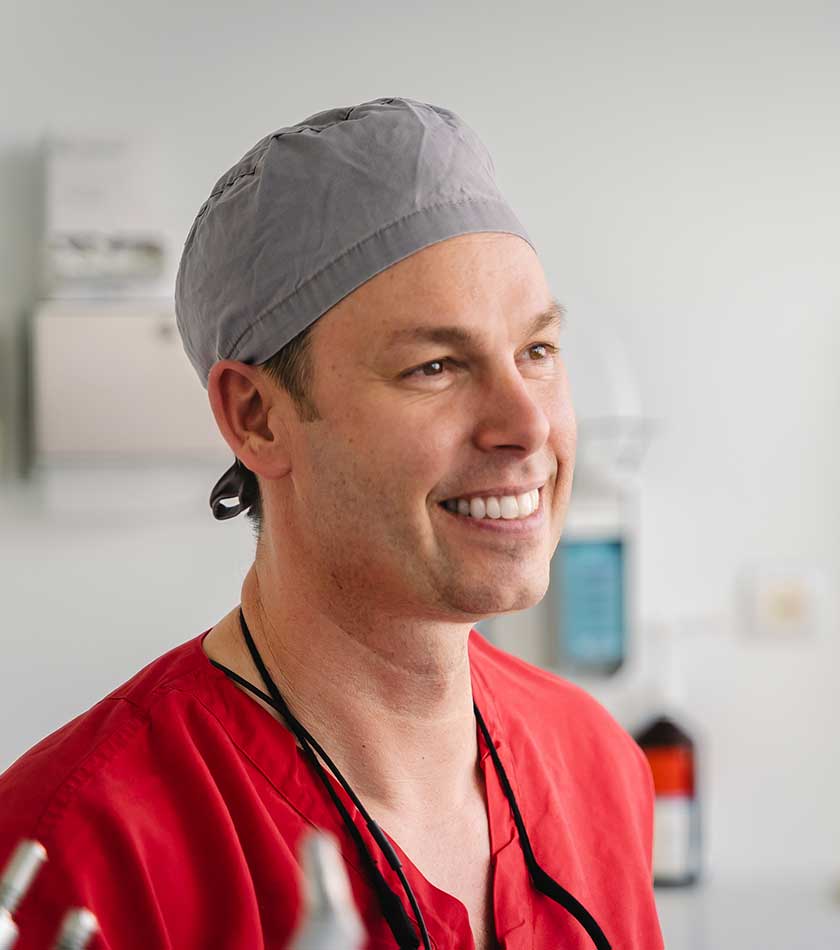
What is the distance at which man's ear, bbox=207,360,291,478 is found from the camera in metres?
0.91

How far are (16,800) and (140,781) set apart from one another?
81 mm

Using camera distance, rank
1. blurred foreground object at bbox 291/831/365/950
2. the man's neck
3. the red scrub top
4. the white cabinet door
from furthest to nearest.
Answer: the white cabinet door
the man's neck
the red scrub top
blurred foreground object at bbox 291/831/365/950

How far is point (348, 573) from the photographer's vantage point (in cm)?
88

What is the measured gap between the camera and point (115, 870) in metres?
0.79

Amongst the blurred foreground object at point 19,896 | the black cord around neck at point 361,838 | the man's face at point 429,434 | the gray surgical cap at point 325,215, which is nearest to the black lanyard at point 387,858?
the black cord around neck at point 361,838

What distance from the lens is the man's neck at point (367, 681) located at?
2.97 feet

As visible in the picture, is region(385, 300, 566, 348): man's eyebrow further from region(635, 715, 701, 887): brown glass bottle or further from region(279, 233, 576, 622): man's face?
region(635, 715, 701, 887): brown glass bottle

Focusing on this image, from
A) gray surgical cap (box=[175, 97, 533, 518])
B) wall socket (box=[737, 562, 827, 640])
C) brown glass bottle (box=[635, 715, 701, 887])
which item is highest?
gray surgical cap (box=[175, 97, 533, 518])

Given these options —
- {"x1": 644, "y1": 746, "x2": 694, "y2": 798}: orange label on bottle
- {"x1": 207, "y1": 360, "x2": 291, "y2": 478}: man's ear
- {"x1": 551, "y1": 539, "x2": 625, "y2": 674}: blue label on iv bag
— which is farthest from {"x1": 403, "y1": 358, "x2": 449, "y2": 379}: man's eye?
{"x1": 644, "y1": 746, "x2": 694, "y2": 798}: orange label on bottle

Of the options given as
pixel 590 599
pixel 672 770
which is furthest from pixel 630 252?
pixel 672 770

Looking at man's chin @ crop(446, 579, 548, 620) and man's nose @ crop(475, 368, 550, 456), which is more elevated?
man's nose @ crop(475, 368, 550, 456)

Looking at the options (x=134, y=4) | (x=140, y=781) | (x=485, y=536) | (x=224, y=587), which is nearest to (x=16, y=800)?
(x=140, y=781)

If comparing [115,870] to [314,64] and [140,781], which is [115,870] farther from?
[314,64]

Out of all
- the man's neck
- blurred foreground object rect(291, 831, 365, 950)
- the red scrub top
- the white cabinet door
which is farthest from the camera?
the white cabinet door
